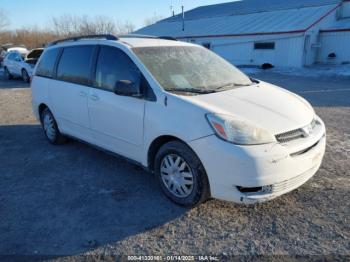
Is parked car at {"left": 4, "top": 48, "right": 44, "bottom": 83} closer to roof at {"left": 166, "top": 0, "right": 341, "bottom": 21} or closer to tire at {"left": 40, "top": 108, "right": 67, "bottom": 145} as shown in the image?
tire at {"left": 40, "top": 108, "right": 67, "bottom": 145}

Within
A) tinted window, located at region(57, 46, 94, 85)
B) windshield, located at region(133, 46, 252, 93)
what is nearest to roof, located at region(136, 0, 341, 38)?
windshield, located at region(133, 46, 252, 93)

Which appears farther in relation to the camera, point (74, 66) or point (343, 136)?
point (343, 136)

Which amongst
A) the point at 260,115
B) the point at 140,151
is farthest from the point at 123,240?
the point at 260,115

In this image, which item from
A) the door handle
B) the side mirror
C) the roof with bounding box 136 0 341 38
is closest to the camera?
the side mirror

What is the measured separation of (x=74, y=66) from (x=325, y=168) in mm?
4013

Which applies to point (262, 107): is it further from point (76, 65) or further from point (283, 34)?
point (283, 34)

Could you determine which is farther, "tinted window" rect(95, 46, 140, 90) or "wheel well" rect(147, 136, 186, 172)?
"tinted window" rect(95, 46, 140, 90)

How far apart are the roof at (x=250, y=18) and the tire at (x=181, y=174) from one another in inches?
797

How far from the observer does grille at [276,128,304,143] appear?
10.5 feet

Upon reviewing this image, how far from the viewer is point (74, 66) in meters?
5.07

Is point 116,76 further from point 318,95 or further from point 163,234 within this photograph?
point 318,95

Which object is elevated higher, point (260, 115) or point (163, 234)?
point (260, 115)

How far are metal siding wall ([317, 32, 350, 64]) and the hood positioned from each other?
2028 cm

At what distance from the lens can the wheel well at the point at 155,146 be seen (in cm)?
368
